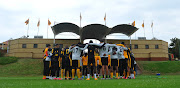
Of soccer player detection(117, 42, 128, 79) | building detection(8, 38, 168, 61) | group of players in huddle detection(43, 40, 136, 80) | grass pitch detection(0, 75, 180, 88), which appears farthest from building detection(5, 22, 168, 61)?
grass pitch detection(0, 75, 180, 88)

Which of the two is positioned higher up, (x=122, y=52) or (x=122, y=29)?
(x=122, y=29)

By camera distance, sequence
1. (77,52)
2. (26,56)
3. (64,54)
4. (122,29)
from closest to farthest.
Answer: (77,52)
(64,54)
(122,29)
(26,56)

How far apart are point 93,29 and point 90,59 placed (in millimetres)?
24460

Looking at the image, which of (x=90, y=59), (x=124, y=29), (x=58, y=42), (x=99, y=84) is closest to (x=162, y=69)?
(x=124, y=29)

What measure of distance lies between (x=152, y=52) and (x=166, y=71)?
18273 mm

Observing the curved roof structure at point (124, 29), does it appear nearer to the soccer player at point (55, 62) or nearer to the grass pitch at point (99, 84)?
the soccer player at point (55, 62)

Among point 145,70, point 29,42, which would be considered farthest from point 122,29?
point 29,42

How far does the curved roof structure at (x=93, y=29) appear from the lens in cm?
3182

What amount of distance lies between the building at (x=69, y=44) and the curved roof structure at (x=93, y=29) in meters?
3.57

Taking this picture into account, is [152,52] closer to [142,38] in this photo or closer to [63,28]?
[142,38]

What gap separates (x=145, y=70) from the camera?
22.9 metres

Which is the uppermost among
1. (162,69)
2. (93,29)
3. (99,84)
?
(93,29)

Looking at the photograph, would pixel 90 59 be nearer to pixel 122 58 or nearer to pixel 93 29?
pixel 122 58

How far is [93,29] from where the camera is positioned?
110 feet
